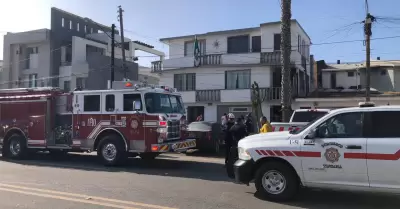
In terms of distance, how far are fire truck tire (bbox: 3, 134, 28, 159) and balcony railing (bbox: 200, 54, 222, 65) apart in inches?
733

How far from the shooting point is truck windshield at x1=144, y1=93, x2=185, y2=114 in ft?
37.4

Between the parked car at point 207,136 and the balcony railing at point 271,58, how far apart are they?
45.1 feet

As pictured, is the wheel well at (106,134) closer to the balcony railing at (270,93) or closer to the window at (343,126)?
the window at (343,126)

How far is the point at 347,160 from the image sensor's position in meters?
6.30

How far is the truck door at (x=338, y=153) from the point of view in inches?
245

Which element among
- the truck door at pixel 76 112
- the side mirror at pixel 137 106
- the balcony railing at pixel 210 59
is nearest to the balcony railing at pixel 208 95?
the balcony railing at pixel 210 59

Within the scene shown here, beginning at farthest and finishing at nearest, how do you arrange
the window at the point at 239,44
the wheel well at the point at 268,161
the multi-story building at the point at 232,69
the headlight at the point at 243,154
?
1. the window at the point at 239,44
2. the multi-story building at the point at 232,69
3. the headlight at the point at 243,154
4. the wheel well at the point at 268,161

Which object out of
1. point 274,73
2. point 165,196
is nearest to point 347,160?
point 165,196

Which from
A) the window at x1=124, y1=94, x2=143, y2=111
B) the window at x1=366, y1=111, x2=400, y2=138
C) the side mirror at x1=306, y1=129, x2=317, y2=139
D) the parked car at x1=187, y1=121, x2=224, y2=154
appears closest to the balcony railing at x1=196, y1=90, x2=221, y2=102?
the parked car at x1=187, y1=121, x2=224, y2=154

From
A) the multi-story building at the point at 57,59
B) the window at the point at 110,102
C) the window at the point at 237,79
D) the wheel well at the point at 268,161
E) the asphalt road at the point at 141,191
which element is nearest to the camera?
the asphalt road at the point at 141,191

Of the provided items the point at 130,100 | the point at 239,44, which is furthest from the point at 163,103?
the point at 239,44

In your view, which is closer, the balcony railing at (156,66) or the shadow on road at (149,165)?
the shadow on road at (149,165)

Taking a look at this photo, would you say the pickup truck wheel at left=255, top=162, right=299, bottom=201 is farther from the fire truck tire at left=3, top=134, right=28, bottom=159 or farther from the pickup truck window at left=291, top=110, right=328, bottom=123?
the fire truck tire at left=3, top=134, right=28, bottom=159

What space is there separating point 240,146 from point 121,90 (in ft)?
18.2
